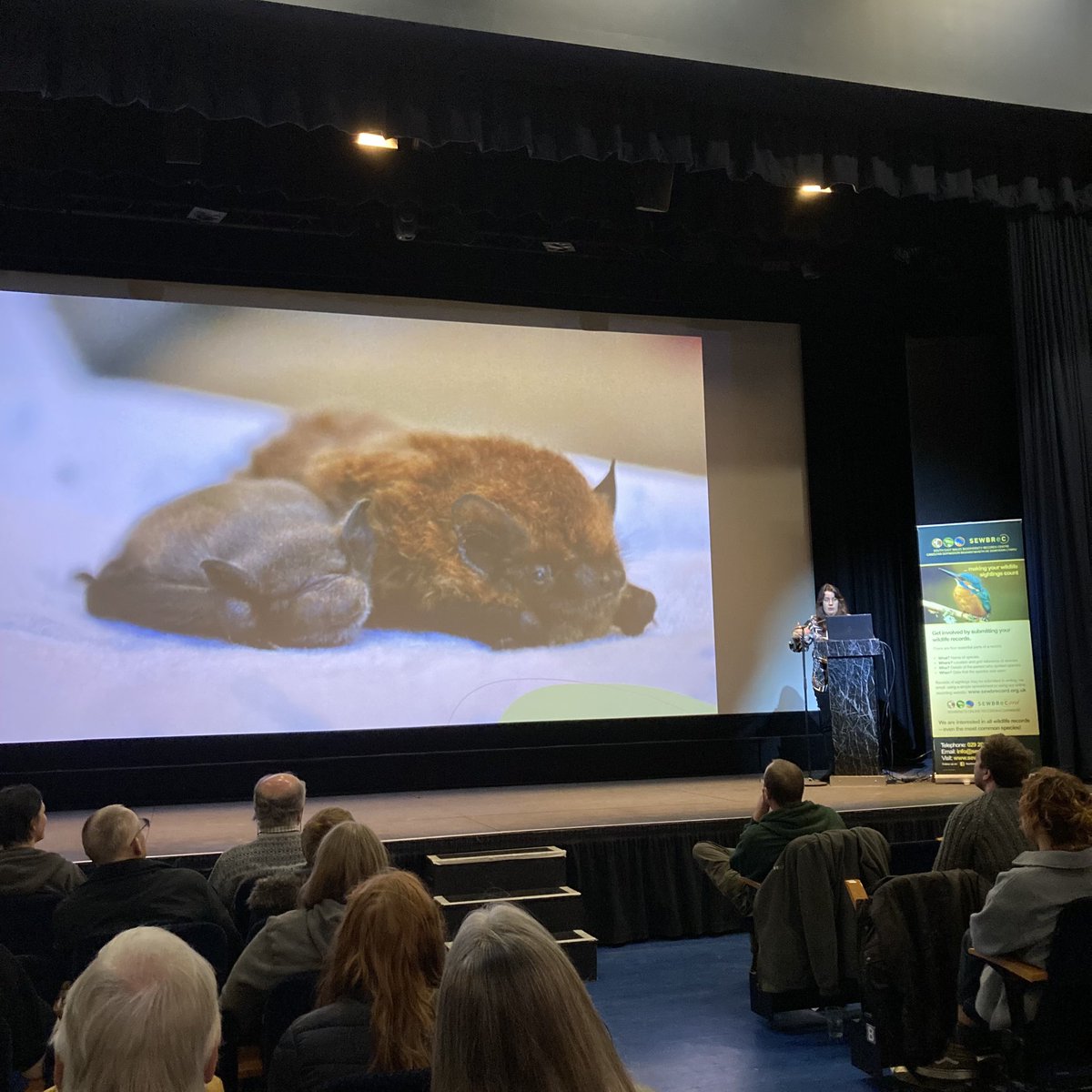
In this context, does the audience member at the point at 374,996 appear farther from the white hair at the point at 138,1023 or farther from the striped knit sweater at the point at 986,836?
the striped knit sweater at the point at 986,836

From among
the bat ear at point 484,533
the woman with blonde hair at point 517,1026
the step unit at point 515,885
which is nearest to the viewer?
the woman with blonde hair at point 517,1026

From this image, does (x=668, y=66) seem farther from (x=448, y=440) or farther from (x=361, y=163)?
(x=448, y=440)

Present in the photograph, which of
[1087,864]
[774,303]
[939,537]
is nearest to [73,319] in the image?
[774,303]

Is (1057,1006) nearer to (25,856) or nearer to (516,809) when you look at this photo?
(25,856)

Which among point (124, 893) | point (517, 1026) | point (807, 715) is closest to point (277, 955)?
point (124, 893)

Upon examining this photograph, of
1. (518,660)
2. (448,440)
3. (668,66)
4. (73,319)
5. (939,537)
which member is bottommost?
(518,660)

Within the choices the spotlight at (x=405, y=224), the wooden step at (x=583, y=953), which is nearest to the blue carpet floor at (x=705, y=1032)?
the wooden step at (x=583, y=953)

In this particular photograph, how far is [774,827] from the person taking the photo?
3.87 meters

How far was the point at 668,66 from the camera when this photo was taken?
5.14 meters

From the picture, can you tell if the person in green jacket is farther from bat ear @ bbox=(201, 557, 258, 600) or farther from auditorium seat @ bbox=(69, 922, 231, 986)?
bat ear @ bbox=(201, 557, 258, 600)

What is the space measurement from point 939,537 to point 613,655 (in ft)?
6.93

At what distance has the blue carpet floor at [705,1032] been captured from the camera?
3215 mm

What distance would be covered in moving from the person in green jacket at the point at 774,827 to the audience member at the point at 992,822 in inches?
21.0

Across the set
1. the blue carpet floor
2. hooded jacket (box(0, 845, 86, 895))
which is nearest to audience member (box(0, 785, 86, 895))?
hooded jacket (box(0, 845, 86, 895))
